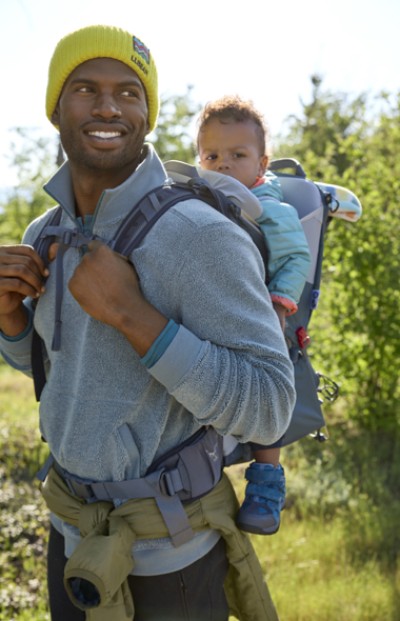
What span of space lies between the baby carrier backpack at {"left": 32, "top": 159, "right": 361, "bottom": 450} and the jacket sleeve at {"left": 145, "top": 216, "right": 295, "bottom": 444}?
14cm

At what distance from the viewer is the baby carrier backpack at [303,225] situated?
5.69 feet

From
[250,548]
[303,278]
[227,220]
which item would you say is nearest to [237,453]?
[250,548]

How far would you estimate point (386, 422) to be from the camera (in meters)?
6.56

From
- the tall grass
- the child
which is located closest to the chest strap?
the child

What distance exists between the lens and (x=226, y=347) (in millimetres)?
1648

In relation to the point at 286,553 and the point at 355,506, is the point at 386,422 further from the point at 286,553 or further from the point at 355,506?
the point at 286,553

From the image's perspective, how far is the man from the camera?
5.32ft

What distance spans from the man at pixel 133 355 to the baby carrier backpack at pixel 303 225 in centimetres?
5

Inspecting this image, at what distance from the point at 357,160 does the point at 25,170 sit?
5.17m

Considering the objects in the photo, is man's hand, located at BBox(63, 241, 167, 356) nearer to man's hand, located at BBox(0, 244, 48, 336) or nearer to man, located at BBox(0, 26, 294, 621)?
man, located at BBox(0, 26, 294, 621)

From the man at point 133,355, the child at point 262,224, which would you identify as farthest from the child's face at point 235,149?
the man at point 133,355

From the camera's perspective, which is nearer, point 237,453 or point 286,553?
point 237,453

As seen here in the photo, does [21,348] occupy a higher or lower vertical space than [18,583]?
higher

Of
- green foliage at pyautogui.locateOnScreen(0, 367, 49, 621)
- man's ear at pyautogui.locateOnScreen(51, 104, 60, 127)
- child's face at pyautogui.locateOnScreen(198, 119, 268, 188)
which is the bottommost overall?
green foliage at pyautogui.locateOnScreen(0, 367, 49, 621)
